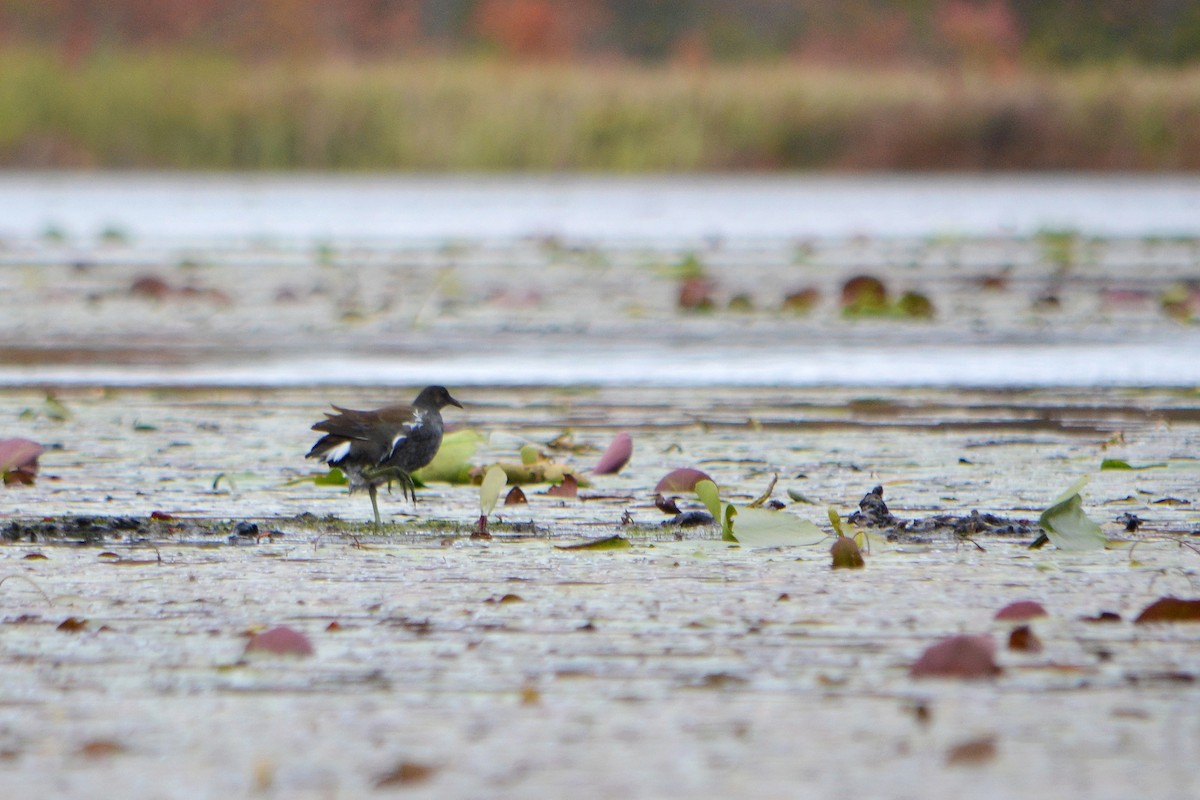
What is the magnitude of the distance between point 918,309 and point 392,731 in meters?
5.65

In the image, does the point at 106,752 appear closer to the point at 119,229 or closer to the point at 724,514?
the point at 724,514

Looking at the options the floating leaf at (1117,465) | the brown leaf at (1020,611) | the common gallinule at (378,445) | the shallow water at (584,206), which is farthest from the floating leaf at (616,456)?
the shallow water at (584,206)

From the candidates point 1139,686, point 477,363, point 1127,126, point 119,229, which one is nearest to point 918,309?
point 477,363

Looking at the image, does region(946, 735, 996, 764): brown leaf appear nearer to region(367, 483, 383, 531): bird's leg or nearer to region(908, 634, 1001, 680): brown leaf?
region(908, 634, 1001, 680): brown leaf

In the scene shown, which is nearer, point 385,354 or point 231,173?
point 385,354

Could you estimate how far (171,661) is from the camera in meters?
2.18

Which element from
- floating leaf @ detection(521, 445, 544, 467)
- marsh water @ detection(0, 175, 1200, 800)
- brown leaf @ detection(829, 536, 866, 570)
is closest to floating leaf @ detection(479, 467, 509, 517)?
marsh water @ detection(0, 175, 1200, 800)

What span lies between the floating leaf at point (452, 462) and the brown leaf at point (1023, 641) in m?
1.68

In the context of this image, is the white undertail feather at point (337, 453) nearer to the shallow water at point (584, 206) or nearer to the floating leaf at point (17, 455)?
the floating leaf at point (17, 455)

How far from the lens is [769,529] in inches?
116

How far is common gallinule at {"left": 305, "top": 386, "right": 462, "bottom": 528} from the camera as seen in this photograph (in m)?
3.24

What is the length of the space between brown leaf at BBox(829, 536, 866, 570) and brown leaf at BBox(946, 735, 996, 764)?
3.05ft

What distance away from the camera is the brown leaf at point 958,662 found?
2.07m

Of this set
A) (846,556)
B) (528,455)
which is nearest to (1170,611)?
(846,556)
